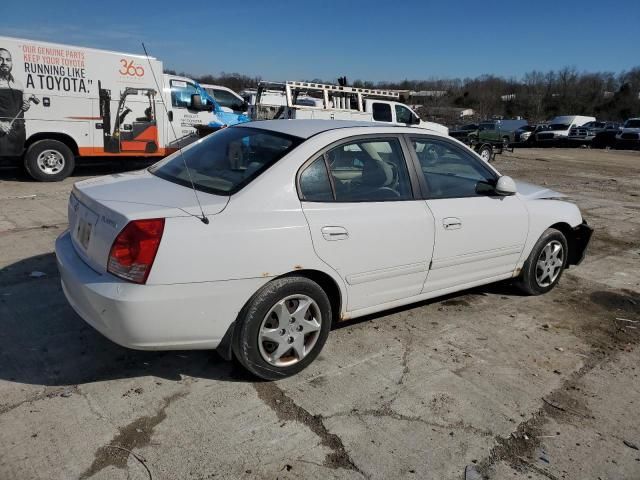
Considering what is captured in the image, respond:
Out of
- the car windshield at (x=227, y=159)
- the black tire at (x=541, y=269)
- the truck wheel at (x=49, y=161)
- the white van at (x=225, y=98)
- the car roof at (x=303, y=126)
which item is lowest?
the black tire at (x=541, y=269)

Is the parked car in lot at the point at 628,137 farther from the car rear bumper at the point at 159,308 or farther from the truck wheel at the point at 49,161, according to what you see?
the car rear bumper at the point at 159,308

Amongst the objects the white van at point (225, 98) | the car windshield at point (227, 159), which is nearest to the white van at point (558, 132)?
the white van at point (225, 98)

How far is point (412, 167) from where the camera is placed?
12.7 ft

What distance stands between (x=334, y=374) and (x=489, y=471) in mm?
1142

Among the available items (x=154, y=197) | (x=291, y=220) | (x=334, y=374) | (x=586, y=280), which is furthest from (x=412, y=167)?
(x=586, y=280)

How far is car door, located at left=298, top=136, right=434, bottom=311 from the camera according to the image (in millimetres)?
3326

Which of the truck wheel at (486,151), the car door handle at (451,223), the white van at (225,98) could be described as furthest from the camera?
the truck wheel at (486,151)

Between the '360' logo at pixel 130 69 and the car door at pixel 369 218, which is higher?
the '360' logo at pixel 130 69

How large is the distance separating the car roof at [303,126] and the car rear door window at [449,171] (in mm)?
353

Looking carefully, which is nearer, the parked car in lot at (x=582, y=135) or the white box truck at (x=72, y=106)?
the white box truck at (x=72, y=106)

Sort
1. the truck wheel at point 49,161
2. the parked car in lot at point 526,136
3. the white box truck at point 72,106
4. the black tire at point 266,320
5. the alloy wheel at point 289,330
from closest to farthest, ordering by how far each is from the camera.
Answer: the black tire at point 266,320 → the alloy wheel at point 289,330 → the white box truck at point 72,106 → the truck wheel at point 49,161 → the parked car in lot at point 526,136

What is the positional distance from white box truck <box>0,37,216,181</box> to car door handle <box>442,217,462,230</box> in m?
6.79

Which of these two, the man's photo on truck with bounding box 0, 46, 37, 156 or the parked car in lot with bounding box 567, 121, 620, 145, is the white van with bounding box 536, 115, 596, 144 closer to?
the parked car in lot with bounding box 567, 121, 620, 145

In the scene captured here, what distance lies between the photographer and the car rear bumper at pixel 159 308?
277 cm
